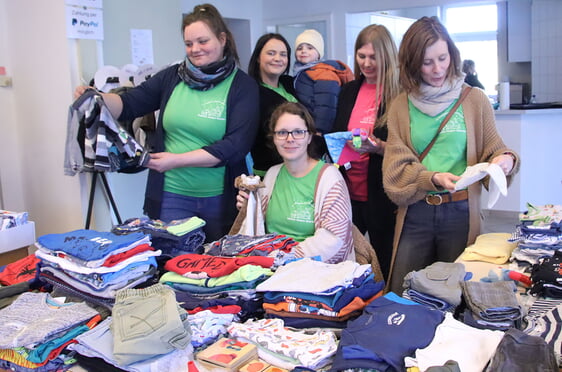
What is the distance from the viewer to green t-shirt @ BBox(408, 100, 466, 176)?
219 cm

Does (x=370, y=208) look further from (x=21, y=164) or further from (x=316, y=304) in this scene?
(x=21, y=164)

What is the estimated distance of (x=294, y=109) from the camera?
92.0 inches

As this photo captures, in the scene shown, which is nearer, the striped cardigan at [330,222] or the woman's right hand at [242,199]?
the striped cardigan at [330,222]

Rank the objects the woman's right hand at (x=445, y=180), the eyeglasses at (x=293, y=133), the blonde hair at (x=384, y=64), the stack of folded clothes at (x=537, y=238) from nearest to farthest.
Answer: the stack of folded clothes at (x=537, y=238) < the woman's right hand at (x=445, y=180) < the eyeglasses at (x=293, y=133) < the blonde hair at (x=384, y=64)

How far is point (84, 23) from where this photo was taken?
3.41 meters

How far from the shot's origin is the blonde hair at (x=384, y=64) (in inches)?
101

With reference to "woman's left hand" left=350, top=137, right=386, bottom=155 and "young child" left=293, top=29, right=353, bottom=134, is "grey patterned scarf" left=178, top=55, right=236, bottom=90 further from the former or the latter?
"woman's left hand" left=350, top=137, right=386, bottom=155

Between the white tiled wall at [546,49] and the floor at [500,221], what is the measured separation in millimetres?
2749

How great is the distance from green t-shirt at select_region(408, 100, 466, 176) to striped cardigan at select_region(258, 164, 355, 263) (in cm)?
38

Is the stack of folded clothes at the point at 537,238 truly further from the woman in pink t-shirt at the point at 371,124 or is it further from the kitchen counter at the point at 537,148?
the kitchen counter at the point at 537,148

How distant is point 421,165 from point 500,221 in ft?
12.8

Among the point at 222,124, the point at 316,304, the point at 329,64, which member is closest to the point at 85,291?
the point at 316,304

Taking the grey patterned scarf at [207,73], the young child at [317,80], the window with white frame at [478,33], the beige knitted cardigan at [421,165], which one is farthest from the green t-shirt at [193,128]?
the window with white frame at [478,33]


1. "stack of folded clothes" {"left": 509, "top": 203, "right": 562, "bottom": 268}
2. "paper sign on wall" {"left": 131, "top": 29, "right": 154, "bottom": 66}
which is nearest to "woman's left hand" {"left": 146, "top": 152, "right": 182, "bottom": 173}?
"stack of folded clothes" {"left": 509, "top": 203, "right": 562, "bottom": 268}
